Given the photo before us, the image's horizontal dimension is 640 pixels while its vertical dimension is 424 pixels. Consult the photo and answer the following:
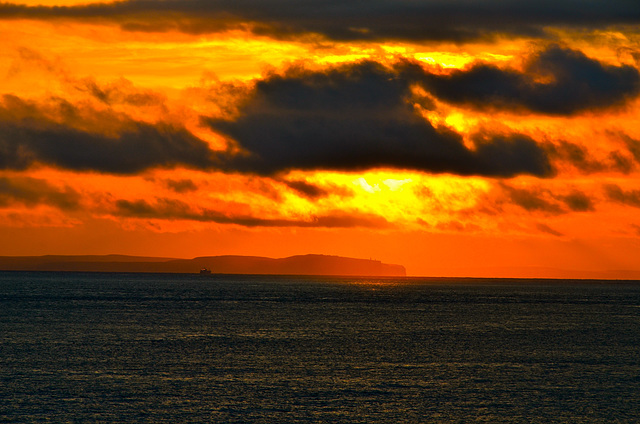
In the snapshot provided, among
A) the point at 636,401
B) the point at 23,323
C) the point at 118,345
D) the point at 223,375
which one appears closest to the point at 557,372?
the point at 636,401

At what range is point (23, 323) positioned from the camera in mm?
136375

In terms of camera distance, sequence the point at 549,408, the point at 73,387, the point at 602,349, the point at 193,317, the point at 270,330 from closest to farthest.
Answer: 1. the point at 549,408
2. the point at 73,387
3. the point at 602,349
4. the point at 270,330
5. the point at 193,317

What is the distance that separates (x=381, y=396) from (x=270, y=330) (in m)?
64.7

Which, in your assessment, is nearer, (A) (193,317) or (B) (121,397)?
(B) (121,397)

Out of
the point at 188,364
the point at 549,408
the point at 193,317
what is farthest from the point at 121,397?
the point at 193,317

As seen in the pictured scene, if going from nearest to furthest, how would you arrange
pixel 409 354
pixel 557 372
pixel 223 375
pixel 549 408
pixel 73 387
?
pixel 549 408 < pixel 73 387 < pixel 223 375 < pixel 557 372 < pixel 409 354

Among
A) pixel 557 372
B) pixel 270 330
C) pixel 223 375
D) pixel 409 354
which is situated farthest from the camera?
pixel 270 330

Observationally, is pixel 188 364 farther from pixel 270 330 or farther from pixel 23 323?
pixel 23 323

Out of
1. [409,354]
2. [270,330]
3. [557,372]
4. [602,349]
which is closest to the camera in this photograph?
[557,372]

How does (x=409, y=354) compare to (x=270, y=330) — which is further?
(x=270, y=330)

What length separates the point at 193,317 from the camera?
163000mm

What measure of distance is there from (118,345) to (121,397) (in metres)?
39.0

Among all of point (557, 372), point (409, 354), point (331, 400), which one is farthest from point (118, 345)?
point (557, 372)

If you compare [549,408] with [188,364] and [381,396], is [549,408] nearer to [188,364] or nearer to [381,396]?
[381,396]
